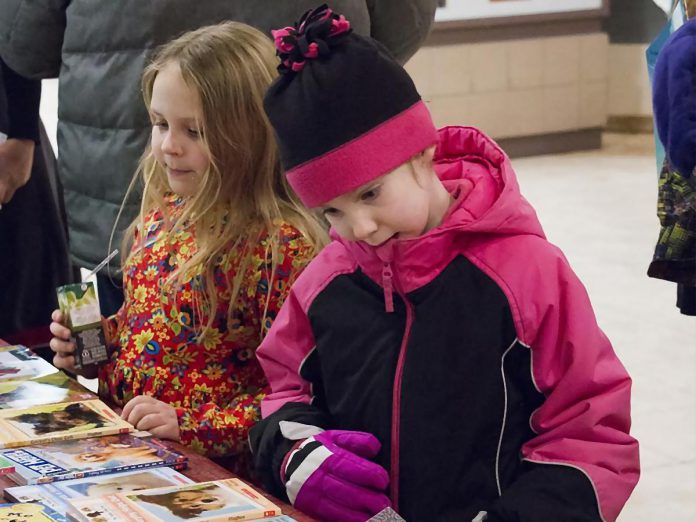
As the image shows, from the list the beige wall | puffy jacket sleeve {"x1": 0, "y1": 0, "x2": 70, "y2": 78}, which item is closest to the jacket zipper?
puffy jacket sleeve {"x1": 0, "y1": 0, "x2": 70, "y2": 78}

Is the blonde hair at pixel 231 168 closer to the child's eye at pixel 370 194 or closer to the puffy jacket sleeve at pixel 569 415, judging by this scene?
the child's eye at pixel 370 194

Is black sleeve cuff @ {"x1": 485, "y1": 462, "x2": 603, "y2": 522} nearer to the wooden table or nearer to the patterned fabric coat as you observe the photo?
the wooden table

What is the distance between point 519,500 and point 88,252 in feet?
4.92

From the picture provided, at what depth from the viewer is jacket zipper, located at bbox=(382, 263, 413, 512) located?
1.75m

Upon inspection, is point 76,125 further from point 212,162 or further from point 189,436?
point 189,436

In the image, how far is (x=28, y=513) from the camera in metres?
1.58

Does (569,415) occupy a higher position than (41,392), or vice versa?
(569,415)

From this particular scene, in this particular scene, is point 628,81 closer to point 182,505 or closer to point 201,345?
point 201,345

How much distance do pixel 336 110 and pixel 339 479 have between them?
50 cm

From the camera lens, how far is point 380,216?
68.1 inches

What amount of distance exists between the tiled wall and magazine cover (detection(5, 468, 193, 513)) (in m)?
8.67

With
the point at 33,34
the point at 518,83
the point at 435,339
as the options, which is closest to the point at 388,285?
the point at 435,339

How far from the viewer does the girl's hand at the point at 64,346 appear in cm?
229

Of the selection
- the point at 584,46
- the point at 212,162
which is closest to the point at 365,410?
the point at 212,162
